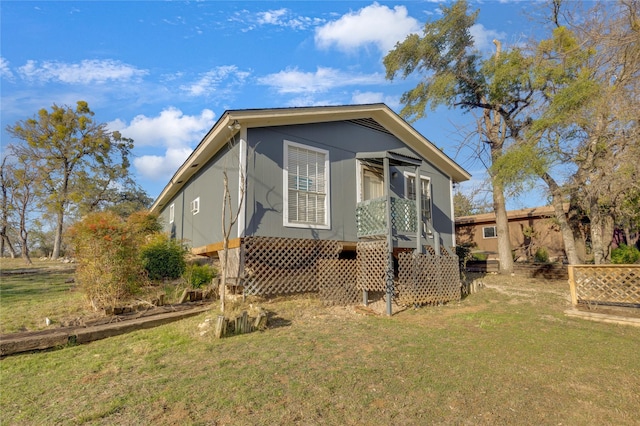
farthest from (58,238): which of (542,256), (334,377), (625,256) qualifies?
(625,256)

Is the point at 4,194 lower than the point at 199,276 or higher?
higher

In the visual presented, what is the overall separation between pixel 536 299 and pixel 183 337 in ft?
30.9

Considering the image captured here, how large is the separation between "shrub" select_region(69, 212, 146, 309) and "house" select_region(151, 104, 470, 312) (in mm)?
2233

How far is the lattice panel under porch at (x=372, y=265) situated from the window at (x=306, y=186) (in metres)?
1.24

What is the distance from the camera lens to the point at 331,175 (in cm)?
976

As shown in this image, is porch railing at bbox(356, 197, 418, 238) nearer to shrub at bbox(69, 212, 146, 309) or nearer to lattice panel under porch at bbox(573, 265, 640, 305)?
lattice panel under porch at bbox(573, 265, 640, 305)

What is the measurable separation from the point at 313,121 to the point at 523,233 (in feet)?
56.7

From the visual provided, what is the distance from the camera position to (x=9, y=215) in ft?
66.6

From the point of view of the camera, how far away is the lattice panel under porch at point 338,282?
8.71m

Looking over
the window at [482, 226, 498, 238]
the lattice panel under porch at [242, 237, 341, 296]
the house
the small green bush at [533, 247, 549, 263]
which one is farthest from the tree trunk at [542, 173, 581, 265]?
the window at [482, 226, 498, 238]

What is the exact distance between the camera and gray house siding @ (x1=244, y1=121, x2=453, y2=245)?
8398 millimetres

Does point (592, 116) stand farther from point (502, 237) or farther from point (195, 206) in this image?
point (195, 206)

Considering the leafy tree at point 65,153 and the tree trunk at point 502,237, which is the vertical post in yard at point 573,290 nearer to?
the tree trunk at point 502,237

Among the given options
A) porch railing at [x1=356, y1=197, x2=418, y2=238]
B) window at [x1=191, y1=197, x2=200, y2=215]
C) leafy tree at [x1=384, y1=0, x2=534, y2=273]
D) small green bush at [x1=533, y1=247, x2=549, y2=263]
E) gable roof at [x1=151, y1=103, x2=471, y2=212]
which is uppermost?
leafy tree at [x1=384, y1=0, x2=534, y2=273]
